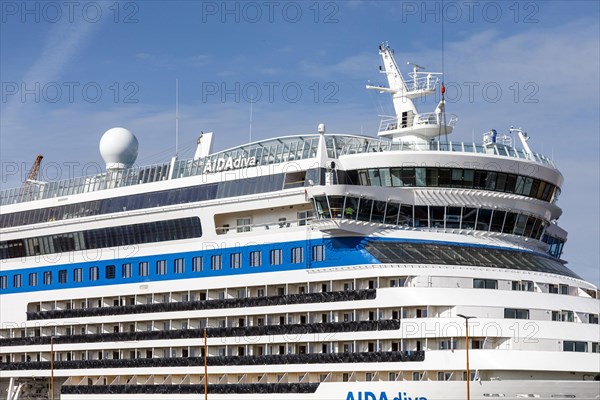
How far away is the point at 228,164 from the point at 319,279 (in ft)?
31.3

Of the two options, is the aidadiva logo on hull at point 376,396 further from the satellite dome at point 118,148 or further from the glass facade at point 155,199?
the satellite dome at point 118,148

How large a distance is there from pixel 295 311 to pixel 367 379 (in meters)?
5.43

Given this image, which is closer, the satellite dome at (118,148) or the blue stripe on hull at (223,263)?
the blue stripe on hull at (223,263)

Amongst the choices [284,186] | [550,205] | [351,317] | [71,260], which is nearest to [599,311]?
[550,205]

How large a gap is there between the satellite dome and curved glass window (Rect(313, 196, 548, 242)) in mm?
19868

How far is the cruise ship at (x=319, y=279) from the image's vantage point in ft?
173

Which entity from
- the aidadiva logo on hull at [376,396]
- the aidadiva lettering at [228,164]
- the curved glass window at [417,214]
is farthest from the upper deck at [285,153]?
the aidadiva logo on hull at [376,396]

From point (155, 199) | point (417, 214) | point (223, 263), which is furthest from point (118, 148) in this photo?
point (417, 214)

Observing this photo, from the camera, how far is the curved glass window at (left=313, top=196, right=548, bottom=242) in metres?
56.8

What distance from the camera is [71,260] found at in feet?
226

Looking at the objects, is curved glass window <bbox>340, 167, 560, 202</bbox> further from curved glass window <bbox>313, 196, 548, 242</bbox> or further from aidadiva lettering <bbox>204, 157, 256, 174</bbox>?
aidadiva lettering <bbox>204, 157, 256, 174</bbox>

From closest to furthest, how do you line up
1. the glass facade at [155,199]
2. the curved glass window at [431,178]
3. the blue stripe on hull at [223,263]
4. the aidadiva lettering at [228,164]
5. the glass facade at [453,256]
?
the glass facade at [453,256], the blue stripe on hull at [223,263], the curved glass window at [431,178], the glass facade at [155,199], the aidadiva lettering at [228,164]

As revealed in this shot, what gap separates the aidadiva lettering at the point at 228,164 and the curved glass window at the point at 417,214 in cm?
618

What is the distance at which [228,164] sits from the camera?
62625 millimetres
